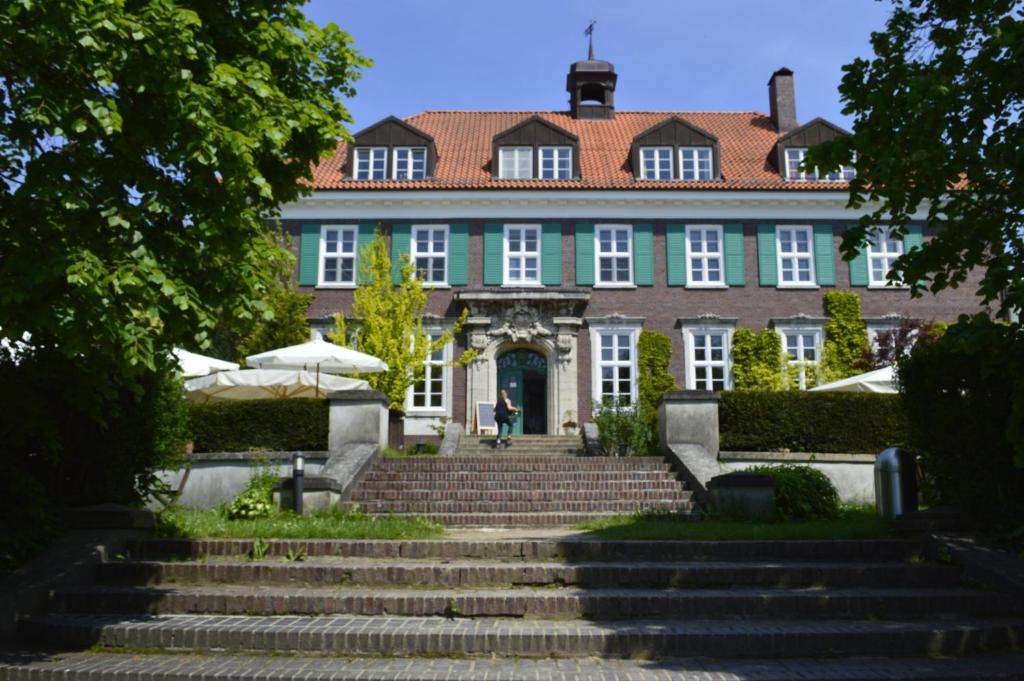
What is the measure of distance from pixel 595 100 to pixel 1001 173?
86.5ft

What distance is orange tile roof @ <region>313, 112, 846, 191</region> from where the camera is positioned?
2656 cm

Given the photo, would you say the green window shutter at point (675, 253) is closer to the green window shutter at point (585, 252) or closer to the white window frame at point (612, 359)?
the white window frame at point (612, 359)

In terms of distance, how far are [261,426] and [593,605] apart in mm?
9406

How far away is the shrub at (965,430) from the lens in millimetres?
9797

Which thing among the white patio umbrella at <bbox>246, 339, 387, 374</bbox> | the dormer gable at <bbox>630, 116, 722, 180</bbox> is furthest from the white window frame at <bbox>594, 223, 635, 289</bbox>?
the white patio umbrella at <bbox>246, 339, 387, 374</bbox>

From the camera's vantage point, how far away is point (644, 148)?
27.9 m

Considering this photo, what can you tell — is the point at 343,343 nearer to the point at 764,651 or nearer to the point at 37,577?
the point at 37,577

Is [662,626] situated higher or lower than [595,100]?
lower

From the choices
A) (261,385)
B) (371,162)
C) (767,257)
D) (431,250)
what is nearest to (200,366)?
(261,385)

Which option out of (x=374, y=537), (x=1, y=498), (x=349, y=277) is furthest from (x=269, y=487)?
(x=349, y=277)

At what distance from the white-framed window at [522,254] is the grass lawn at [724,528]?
14.4m

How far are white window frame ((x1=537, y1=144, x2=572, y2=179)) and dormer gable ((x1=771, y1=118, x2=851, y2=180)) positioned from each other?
6565 millimetres

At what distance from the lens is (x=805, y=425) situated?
16.2 metres

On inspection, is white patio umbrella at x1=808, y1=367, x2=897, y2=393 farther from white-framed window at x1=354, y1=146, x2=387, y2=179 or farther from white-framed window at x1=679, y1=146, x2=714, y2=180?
white-framed window at x1=354, y1=146, x2=387, y2=179
